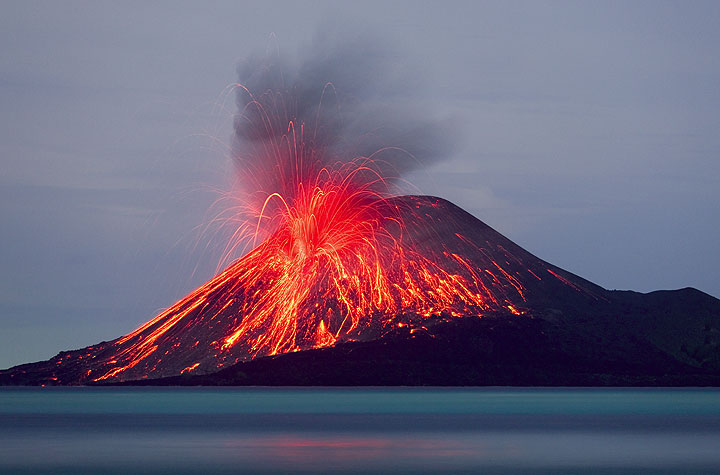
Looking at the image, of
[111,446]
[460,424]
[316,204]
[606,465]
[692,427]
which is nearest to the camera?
[606,465]

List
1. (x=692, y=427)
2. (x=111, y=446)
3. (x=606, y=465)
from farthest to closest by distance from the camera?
(x=692, y=427) → (x=111, y=446) → (x=606, y=465)

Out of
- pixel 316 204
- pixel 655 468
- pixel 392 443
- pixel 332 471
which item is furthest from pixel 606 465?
pixel 316 204

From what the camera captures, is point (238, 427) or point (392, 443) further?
point (238, 427)

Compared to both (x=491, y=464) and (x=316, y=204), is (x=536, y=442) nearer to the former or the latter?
(x=491, y=464)

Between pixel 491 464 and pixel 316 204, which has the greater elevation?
pixel 316 204

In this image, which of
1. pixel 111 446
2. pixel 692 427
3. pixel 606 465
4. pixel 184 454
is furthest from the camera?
pixel 692 427

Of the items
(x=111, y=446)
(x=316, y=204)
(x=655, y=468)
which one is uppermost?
(x=316, y=204)

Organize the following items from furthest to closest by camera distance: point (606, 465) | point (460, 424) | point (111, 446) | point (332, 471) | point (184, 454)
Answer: point (460, 424), point (111, 446), point (184, 454), point (606, 465), point (332, 471)

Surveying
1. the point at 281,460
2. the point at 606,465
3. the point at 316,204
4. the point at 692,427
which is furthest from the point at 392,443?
the point at 316,204

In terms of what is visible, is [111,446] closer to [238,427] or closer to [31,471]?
[31,471]
